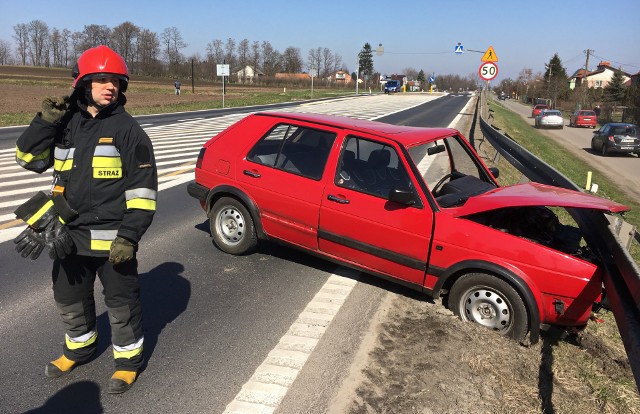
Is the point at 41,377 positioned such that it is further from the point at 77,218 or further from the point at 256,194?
the point at 256,194

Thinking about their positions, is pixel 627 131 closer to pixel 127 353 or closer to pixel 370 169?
pixel 370 169

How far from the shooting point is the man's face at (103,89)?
9.73 ft

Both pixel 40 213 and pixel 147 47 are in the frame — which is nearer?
pixel 40 213

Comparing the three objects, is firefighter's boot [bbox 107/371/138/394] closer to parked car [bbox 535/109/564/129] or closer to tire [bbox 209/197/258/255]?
tire [bbox 209/197/258/255]

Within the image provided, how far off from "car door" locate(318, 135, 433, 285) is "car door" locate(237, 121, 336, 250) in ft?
0.55

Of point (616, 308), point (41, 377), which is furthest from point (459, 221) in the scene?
point (41, 377)

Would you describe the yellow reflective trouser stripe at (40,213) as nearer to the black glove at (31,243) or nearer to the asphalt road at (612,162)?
the black glove at (31,243)

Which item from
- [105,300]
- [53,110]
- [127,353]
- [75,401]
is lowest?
[75,401]

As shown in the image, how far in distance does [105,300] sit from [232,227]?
2.70 meters

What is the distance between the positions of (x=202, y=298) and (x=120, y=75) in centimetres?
235

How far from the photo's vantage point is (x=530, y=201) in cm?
412

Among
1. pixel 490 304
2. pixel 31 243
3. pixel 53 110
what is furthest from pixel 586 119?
pixel 31 243

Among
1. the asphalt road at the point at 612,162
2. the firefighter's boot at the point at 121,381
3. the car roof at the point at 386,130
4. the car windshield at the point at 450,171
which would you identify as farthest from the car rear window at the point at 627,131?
the firefighter's boot at the point at 121,381

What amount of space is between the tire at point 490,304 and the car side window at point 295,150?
178 cm
